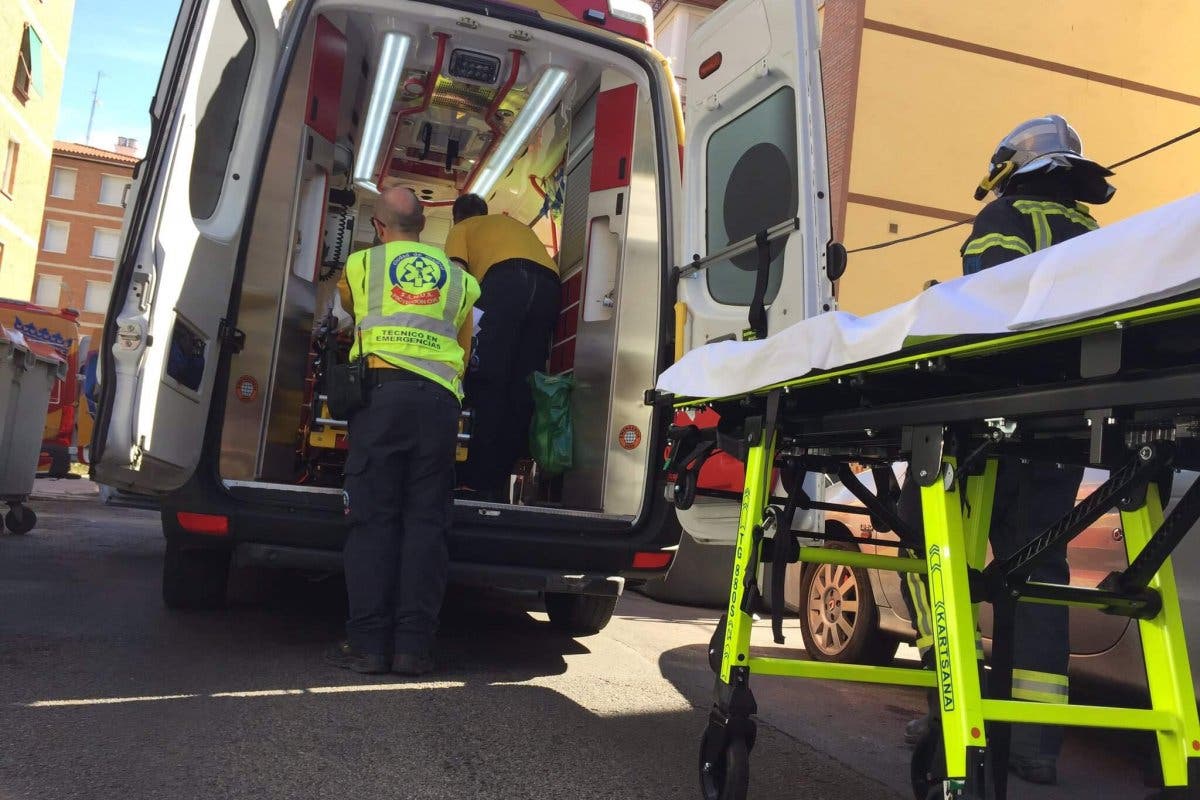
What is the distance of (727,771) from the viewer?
107 inches

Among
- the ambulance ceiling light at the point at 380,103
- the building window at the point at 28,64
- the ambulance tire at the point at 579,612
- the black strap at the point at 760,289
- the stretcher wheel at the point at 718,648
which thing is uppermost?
the building window at the point at 28,64

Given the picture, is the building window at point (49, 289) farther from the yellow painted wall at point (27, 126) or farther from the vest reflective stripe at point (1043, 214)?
the vest reflective stripe at point (1043, 214)

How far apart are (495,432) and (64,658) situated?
221 centimetres

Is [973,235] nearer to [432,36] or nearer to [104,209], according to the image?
[432,36]

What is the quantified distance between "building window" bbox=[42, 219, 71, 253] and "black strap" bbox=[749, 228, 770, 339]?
59.5 meters

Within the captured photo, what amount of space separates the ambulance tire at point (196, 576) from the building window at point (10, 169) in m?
26.5

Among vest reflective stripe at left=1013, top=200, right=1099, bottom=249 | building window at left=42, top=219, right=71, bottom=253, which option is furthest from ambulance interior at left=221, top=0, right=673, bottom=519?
building window at left=42, top=219, right=71, bottom=253

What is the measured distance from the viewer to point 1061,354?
6.70 ft

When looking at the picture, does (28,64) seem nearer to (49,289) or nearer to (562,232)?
(562,232)

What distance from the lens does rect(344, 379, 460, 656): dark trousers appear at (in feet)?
13.5

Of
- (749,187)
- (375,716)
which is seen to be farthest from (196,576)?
(749,187)

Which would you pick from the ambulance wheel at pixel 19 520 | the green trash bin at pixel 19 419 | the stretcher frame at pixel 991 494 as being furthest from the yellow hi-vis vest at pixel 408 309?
the ambulance wheel at pixel 19 520

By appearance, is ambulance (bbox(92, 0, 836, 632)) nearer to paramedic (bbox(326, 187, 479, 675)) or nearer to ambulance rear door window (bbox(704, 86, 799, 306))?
ambulance rear door window (bbox(704, 86, 799, 306))

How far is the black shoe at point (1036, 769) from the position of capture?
3.15 metres
